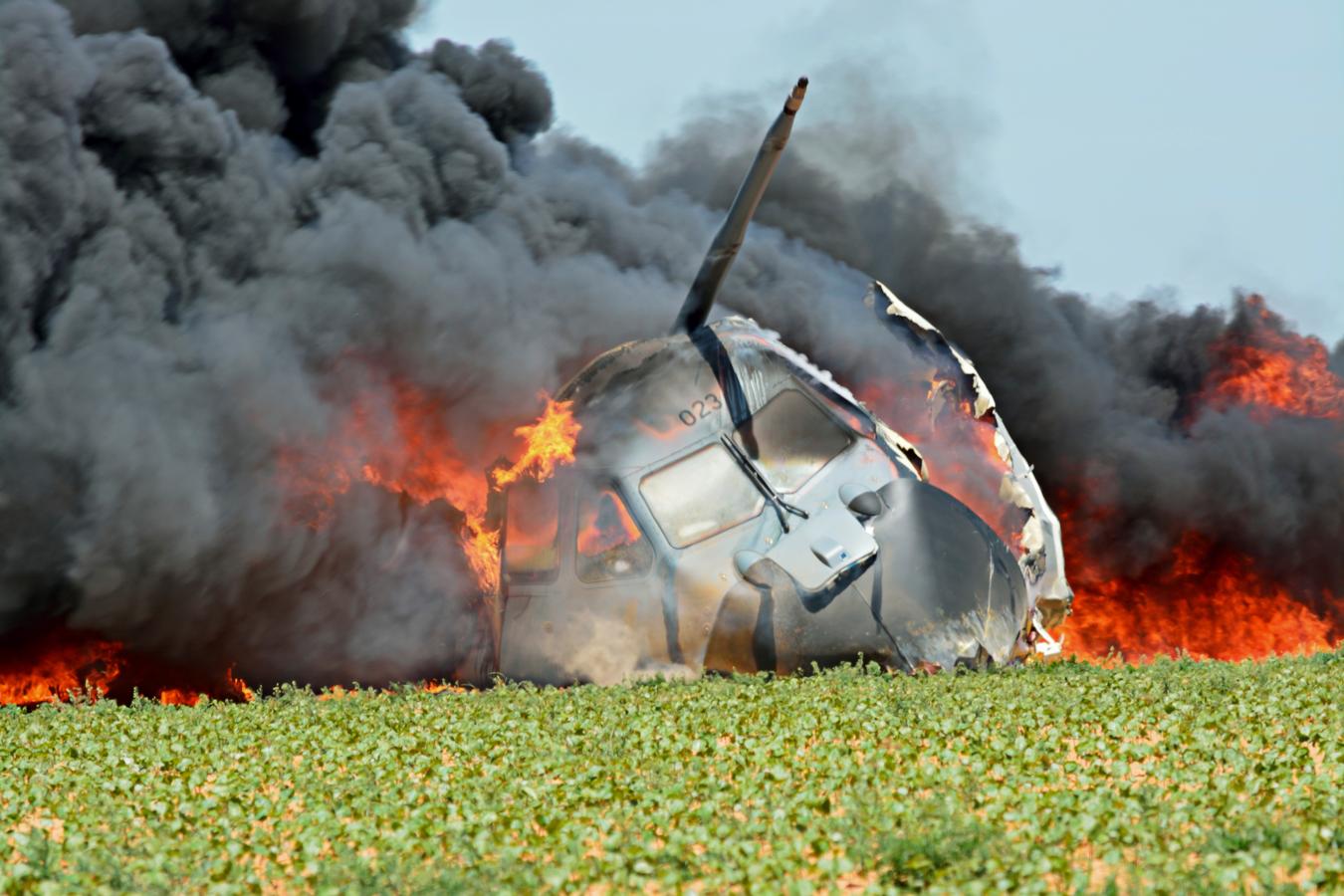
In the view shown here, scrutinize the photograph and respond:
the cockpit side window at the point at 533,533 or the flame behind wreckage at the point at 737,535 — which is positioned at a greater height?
the flame behind wreckage at the point at 737,535

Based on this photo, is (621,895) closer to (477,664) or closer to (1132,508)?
(477,664)

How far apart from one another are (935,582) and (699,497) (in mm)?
2683

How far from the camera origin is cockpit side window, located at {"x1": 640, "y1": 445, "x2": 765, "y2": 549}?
16406 mm

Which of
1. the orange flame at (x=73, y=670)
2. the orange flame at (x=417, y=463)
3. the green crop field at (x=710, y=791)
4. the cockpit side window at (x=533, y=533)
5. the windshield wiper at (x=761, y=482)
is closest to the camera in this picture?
the green crop field at (x=710, y=791)

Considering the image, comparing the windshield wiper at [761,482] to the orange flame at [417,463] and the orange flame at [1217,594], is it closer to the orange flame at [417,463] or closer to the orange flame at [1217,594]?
the orange flame at [417,463]

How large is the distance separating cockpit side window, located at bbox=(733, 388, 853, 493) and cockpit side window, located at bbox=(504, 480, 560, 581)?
219 cm

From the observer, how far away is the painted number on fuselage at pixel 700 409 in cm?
1692

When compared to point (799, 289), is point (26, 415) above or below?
below

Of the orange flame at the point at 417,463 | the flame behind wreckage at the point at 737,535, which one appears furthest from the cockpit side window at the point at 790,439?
the orange flame at the point at 417,463

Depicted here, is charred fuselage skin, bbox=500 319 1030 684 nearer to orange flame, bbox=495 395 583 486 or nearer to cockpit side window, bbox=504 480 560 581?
cockpit side window, bbox=504 480 560 581

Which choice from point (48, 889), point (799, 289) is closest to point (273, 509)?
point (799, 289)

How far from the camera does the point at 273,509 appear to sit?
58.6 feet

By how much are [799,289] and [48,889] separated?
16.9 metres

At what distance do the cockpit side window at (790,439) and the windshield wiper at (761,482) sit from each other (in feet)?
0.26
